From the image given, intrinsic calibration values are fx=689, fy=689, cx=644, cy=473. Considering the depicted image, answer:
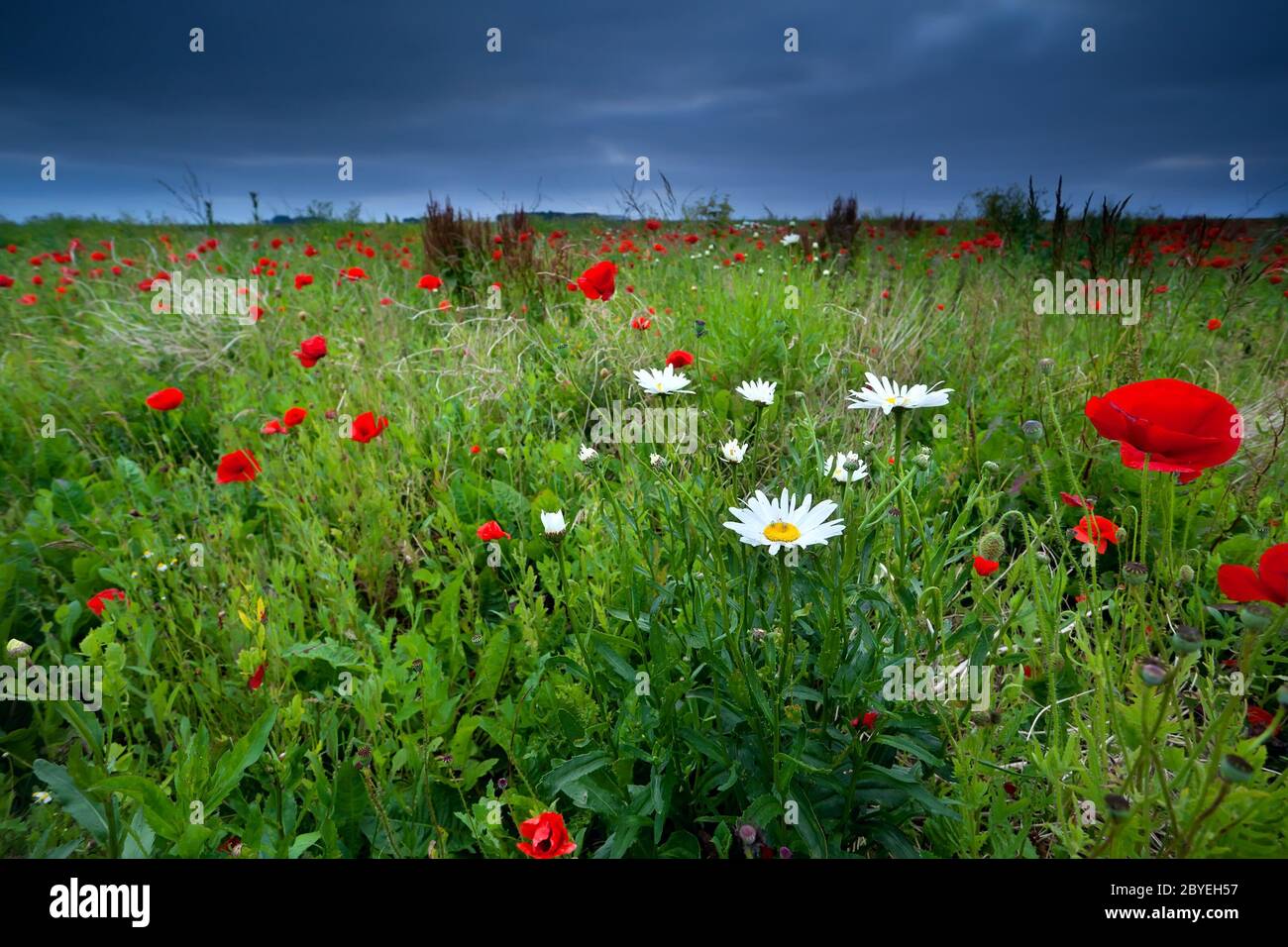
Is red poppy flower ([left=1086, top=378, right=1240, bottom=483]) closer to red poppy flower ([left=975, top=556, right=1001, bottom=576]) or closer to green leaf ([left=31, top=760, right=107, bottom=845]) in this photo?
red poppy flower ([left=975, top=556, right=1001, bottom=576])

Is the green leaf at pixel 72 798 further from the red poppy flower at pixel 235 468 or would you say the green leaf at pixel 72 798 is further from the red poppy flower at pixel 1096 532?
the red poppy flower at pixel 1096 532

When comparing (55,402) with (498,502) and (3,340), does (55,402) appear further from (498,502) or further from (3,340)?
(498,502)

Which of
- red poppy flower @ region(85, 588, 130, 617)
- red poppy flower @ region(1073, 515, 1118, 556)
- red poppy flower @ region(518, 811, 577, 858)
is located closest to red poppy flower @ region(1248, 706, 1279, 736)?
red poppy flower @ region(1073, 515, 1118, 556)

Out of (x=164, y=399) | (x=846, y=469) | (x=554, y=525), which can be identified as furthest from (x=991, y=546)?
(x=164, y=399)

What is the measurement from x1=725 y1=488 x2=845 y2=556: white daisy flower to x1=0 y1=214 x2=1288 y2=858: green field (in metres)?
0.03

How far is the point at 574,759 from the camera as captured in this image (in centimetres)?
123

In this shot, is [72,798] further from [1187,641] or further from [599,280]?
[599,280]

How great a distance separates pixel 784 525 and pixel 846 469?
1.39ft

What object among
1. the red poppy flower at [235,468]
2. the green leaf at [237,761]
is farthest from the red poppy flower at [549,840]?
the red poppy flower at [235,468]

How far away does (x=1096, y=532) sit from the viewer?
4.88 ft

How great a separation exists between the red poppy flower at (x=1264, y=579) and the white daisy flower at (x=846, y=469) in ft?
1.82

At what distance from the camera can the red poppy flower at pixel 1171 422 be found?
1095 mm
